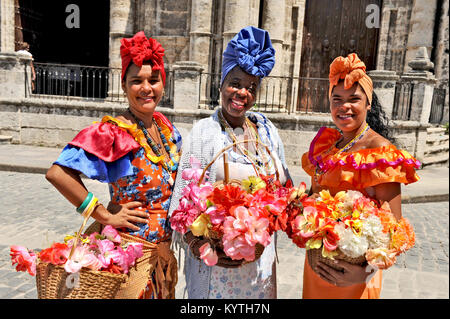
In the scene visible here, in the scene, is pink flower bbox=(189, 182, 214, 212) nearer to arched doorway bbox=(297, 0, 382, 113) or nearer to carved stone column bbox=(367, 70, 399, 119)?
carved stone column bbox=(367, 70, 399, 119)

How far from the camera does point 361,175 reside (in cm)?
211

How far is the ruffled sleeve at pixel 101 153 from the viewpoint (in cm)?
200

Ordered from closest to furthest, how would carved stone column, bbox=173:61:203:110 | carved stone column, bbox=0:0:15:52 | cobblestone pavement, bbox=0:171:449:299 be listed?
cobblestone pavement, bbox=0:171:449:299, carved stone column, bbox=173:61:203:110, carved stone column, bbox=0:0:15:52

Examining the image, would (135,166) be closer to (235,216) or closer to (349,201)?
(235,216)

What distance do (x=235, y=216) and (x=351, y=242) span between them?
0.56 metres

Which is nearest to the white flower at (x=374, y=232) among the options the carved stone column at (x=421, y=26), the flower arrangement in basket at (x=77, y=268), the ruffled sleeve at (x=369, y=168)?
the ruffled sleeve at (x=369, y=168)

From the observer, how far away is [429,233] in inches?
247

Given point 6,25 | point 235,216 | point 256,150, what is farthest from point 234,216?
point 6,25

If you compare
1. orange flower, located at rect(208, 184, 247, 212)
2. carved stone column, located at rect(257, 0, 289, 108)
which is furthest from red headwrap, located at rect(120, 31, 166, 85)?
carved stone column, located at rect(257, 0, 289, 108)

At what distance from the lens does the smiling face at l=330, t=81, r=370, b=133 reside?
224 cm

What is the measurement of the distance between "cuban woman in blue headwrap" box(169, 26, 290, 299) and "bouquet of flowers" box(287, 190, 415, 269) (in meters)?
0.53

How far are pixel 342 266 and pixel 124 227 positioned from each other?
1.22 m

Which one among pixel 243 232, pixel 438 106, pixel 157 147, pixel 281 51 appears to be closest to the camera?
pixel 243 232

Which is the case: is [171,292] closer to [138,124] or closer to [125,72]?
[138,124]
